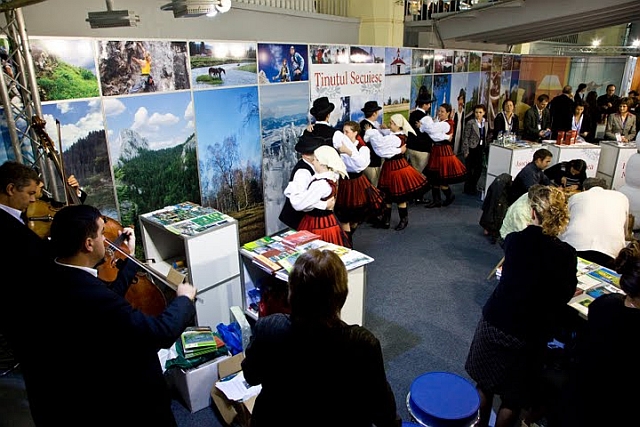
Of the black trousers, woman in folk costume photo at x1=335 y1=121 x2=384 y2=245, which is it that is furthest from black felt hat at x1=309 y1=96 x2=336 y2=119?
the black trousers

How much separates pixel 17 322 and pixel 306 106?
417 cm

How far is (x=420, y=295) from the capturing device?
14.2 feet

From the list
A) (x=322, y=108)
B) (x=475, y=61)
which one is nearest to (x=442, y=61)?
(x=475, y=61)

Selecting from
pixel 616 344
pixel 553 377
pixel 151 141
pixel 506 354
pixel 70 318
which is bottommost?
pixel 553 377

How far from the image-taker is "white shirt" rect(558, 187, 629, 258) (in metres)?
3.28

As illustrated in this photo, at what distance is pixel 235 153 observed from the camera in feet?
15.4

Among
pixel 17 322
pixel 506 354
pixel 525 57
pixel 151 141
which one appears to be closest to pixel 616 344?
pixel 506 354

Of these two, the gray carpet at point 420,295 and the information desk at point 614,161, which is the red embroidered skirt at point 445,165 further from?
the information desk at point 614,161

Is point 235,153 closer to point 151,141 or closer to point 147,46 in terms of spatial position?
point 151,141

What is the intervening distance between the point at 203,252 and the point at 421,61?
5.61 metres

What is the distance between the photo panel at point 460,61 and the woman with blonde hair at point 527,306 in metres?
6.81

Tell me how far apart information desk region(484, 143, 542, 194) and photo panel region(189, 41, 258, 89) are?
135 inches

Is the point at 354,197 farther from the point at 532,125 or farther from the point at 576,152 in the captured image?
the point at 532,125

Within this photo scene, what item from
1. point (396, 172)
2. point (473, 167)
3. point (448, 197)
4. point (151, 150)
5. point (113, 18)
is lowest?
point (448, 197)
